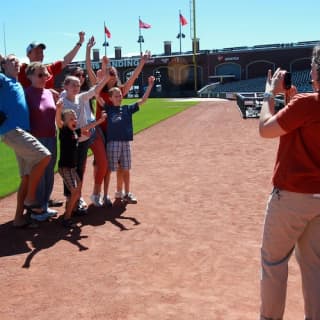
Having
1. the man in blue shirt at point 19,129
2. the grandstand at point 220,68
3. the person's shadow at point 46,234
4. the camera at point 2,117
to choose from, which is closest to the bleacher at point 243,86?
the grandstand at point 220,68

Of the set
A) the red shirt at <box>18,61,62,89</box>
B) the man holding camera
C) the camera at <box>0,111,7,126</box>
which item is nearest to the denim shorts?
the red shirt at <box>18,61,62,89</box>

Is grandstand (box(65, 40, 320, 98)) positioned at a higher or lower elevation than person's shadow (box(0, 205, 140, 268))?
higher

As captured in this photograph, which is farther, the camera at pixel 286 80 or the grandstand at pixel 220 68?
the grandstand at pixel 220 68

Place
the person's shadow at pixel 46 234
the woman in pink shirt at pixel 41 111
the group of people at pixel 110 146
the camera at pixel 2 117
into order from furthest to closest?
the woman in pink shirt at pixel 41 111 < the camera at pixel 2 117 < the person's shadow at pixel 46 234 < the group of people at pixel 110 146

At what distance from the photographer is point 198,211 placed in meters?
6.76

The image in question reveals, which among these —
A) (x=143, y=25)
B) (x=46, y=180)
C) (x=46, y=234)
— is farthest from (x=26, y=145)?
(x=143, y=25)

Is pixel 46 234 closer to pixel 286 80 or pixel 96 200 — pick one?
pixel 96 200

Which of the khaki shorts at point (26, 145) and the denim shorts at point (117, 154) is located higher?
the khaki shorts at point (26, 145)

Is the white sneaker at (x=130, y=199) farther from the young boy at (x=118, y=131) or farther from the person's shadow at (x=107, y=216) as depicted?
the young boy at (x=118, y=131)

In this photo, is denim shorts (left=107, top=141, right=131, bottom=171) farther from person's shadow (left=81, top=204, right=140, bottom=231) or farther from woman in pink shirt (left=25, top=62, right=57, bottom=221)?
woman in pink shirt (left=25, top=62, right=57, bottom=221)

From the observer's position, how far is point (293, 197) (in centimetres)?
296

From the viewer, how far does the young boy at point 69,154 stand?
5953 mm

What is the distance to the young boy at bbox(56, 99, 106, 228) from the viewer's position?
5953 mm

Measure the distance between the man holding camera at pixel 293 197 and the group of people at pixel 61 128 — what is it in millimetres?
3335
